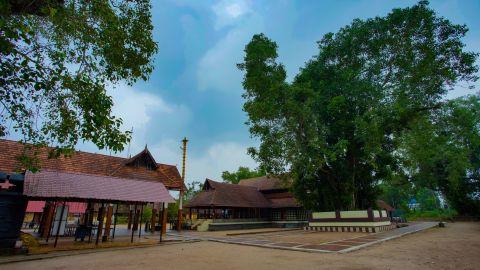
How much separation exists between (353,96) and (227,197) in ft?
52.9

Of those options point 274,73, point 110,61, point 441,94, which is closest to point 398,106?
point 441,94

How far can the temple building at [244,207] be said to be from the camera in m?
27.8

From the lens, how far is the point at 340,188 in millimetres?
24141

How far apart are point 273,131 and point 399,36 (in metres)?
11.9

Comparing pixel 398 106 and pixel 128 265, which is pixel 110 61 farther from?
pixel 398 106

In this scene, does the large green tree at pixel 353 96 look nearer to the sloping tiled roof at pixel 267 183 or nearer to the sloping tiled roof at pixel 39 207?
the sloping tiled roof at pixel 267 183

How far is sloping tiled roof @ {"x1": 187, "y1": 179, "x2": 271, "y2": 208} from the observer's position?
90.9ft

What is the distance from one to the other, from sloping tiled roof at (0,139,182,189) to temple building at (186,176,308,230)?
17.3 ft

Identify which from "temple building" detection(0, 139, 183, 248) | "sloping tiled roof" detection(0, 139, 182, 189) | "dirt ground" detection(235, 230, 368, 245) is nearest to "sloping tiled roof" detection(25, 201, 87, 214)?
"temple building" detection(0, 139, 183, 248)

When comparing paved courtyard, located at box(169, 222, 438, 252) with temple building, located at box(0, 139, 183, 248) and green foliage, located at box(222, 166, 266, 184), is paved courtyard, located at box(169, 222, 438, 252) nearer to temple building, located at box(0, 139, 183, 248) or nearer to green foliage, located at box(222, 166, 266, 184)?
temple building, located at box(0, 139, 183, 248)

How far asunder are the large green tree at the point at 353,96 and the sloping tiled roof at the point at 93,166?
846cm

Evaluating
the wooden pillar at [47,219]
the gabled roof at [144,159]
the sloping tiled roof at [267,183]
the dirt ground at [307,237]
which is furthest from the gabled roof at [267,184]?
the wooden pillar at [47,219]

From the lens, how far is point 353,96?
22.1m

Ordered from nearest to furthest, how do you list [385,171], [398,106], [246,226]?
[398,106]
[385,171]
[246,226]
